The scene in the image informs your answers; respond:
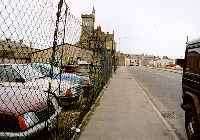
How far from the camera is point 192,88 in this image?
7324 mm

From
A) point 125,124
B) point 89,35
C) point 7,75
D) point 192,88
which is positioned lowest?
point 125,124

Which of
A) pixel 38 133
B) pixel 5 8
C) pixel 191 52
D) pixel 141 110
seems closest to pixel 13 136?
pixel 38 133

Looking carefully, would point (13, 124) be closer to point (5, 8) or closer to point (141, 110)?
point (5, 8)

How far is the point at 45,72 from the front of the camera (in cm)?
973

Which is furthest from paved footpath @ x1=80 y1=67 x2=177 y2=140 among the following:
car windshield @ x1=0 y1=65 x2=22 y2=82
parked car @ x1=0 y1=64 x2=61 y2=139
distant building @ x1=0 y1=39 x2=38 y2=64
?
distant building @ x1=0 y1=39 x2=38 y2=64

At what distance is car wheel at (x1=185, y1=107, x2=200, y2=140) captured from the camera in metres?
6.95

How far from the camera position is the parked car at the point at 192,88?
6.88 meters

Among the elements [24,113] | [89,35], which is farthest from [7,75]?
[89,35]

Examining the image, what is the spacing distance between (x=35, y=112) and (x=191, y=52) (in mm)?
3622

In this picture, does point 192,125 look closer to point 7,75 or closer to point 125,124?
point 125,124

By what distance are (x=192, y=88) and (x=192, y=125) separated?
701mm

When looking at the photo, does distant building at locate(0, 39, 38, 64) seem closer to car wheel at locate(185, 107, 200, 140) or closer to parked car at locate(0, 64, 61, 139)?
parked car at locate(0, 64, 61, 139)

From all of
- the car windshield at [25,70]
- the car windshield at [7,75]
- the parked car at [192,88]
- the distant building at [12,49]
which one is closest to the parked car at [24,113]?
the car windshield at [25,70]

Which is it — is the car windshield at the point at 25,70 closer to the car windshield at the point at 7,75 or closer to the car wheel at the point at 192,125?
the car windshield at the point at 7,75
